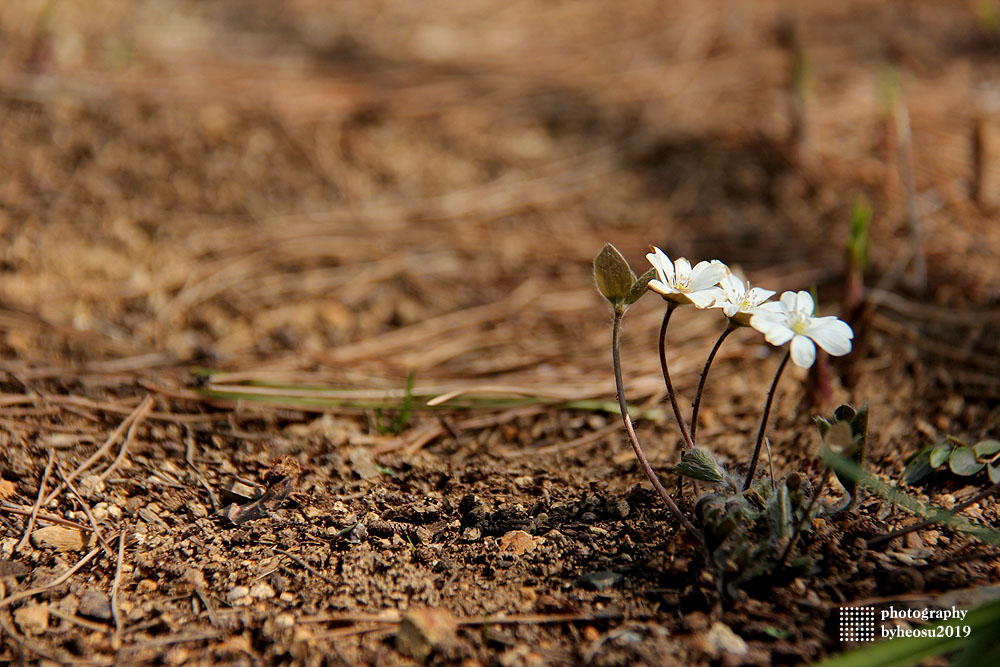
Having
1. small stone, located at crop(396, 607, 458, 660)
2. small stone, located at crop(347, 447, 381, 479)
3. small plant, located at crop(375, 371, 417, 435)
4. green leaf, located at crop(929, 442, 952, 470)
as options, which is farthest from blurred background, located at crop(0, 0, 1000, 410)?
small stone, located at crop(396, 607, 458, 660)

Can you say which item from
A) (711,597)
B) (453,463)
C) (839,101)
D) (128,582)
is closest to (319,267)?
(453,463)

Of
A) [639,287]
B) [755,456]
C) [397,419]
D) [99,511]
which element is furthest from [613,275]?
[99,511]

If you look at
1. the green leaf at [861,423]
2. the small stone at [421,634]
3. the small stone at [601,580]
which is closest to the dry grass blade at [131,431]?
the small stone at [421,634]

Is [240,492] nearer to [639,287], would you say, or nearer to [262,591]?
[262,591]

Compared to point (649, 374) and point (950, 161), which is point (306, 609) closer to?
point (649, 374)

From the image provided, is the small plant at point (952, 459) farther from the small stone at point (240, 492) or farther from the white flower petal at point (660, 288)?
the small stone at point (240, 492)

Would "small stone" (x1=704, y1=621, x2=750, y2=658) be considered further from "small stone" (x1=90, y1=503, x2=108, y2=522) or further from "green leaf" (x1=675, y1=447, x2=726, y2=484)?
"small stone" (x1=90, y1=503, x2=108, y2=522)
